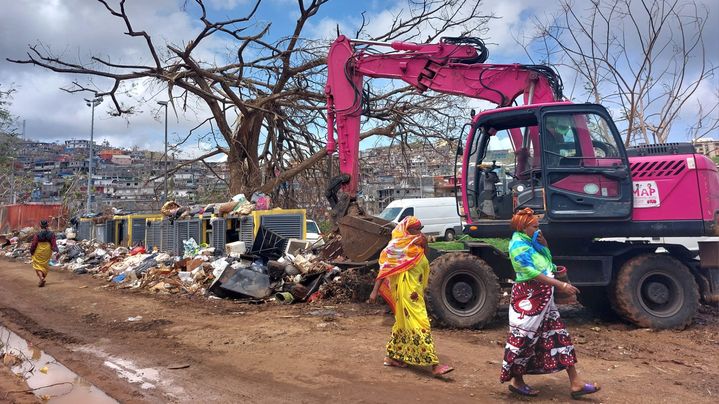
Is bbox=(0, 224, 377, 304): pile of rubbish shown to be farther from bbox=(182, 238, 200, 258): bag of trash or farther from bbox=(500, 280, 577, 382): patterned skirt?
bbox=(500, 280, 577, 382): patterned skirt

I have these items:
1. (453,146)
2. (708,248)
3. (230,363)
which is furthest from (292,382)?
(453,146)

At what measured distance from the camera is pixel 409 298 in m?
4.51

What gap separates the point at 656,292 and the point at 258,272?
6.20m

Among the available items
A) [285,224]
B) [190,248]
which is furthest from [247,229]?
[190,248]

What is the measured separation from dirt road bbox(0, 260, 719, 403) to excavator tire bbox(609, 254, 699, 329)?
8.9 inches

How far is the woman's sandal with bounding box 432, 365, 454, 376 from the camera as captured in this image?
4.39 meters

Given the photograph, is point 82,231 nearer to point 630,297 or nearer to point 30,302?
point 30,302

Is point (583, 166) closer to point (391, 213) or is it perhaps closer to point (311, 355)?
point (311, 355)

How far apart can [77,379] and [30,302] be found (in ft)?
20.2

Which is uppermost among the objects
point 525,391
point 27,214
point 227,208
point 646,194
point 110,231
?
point 27,214

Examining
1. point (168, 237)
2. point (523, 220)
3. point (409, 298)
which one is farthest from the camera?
point (168, 237)

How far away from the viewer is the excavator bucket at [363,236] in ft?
22.9

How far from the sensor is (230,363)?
16.3 feet

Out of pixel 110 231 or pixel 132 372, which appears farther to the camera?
pixel 110 231
